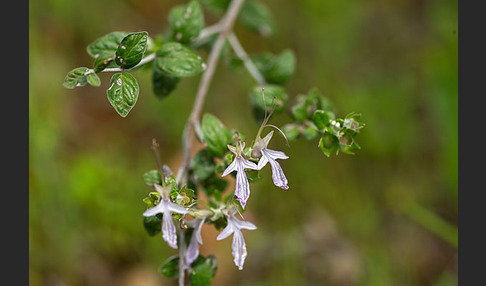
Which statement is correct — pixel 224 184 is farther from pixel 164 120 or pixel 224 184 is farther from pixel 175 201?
pixel 164 120

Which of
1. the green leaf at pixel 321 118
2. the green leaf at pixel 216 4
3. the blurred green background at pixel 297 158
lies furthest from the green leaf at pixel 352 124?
the blurred green background at pixel 297 158

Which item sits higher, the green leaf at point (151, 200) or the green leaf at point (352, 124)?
the green leaf at point (352, 124)

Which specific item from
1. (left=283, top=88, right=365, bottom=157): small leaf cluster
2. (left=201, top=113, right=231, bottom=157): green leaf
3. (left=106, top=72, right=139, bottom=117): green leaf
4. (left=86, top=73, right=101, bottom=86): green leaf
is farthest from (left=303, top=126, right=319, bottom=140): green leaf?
(left=86, top=73, right=101, bottom=86): green leaf

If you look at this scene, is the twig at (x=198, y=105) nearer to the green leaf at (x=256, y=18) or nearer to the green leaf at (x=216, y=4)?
the green leaf at (x=216, y=4)

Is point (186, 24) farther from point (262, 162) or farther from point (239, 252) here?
point (239, 252)

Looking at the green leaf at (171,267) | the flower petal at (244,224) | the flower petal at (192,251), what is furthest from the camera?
the green leaf at (171,267)

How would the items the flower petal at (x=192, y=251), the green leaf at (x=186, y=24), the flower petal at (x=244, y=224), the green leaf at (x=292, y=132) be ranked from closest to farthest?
1. the flower petal at (x=244, y=224)
2. the flower petal at (x=192, y=251)
3. the green leaf at (x=292, y=132)
4. the green leaf at (x=186, y=24)

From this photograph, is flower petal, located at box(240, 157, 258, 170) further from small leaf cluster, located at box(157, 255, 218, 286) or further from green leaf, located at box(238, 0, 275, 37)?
green leaf, located at box(238, 0, 275, 37)
